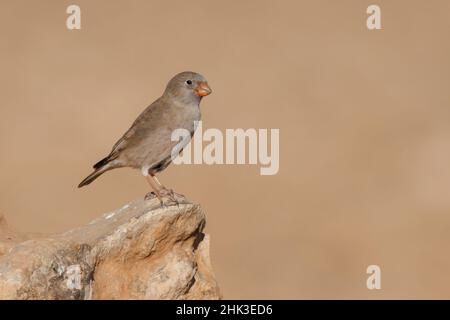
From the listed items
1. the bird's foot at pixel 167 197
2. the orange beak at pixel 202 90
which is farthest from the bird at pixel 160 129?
the bird's foot at pixel 167 197

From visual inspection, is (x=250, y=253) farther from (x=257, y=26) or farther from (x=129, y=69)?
(x=257, y=26)

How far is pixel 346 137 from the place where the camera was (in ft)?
74.0

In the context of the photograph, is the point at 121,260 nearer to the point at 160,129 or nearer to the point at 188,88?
the point at 160,129

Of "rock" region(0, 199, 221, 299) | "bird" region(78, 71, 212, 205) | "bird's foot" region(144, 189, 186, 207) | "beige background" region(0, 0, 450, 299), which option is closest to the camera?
"rock" region(0, 199, 221, 299)

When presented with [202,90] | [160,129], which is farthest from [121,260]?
[202,90]

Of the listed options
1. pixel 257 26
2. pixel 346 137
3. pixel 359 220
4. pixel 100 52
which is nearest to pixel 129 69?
pixel 100 52

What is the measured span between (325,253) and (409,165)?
3.65 meters

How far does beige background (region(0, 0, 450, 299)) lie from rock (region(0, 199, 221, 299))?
859cm

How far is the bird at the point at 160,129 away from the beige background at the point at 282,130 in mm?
7114

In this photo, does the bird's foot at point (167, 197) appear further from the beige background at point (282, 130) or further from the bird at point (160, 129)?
the beige background at point (282, 130)

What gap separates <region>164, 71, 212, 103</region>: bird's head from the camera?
10.4 metres

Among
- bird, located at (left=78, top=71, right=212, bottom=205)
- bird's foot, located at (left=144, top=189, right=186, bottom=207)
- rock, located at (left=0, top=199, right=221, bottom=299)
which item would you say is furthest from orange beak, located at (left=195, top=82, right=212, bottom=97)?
rock, located at (left=0, top=199, right=221, bottom=299)

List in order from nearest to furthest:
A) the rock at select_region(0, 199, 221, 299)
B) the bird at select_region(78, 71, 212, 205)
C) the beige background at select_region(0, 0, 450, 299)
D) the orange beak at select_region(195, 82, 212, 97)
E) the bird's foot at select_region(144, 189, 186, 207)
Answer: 1. the rock at select_region(0, 199, 221, 299)
2. the bird's foot at select_region(144, 189, 186, 207)
3. the bird at select_region(78, 71, 212, 205)
4. the orange beak at select_region(195, 82, 212, 97)
5. the beige background at select_region(0, 0, 450, 299)

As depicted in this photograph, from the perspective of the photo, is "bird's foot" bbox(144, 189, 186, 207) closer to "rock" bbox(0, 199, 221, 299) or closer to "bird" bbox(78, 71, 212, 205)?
"rock" bbox(0, 199, 221, 299)
